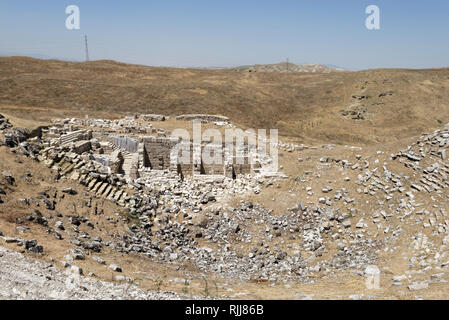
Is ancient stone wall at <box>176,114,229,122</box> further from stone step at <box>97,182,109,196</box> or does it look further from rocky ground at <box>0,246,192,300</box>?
rocky ground at <box>0,246,192,300</box>

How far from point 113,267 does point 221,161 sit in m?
10.7

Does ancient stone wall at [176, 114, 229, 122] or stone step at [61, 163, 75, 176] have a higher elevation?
ancient stone wall at [176, 114, 229, 122]

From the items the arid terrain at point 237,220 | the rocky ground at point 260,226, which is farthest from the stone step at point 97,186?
the rocky ground at point 260,226

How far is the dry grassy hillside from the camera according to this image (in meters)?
34.4

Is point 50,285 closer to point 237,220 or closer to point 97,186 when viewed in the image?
point 97,186

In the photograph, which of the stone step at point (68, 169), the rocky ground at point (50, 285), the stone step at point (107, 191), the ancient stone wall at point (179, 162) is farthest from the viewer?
the ancient stone wall at point (179, 162)

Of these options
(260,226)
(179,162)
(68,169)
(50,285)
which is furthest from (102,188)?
(50,285)

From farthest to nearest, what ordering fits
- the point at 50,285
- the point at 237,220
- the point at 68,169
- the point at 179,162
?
1. the point at 179,162
2. the point at 68,169
3. the point at 237,220
4. the point at 50,285

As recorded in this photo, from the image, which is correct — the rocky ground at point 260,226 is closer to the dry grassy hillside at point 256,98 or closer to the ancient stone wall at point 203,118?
the ancient stone wall at point 203,118

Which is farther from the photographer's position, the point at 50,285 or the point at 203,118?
the point at 203,118

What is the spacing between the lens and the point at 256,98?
43094 mm

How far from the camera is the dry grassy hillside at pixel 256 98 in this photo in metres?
34.4

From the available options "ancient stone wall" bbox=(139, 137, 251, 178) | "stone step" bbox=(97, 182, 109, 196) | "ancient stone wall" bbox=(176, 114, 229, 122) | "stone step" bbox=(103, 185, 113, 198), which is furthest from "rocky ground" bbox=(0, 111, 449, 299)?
"ancient stone wall" bbox=(176, 114, 229, 122)
